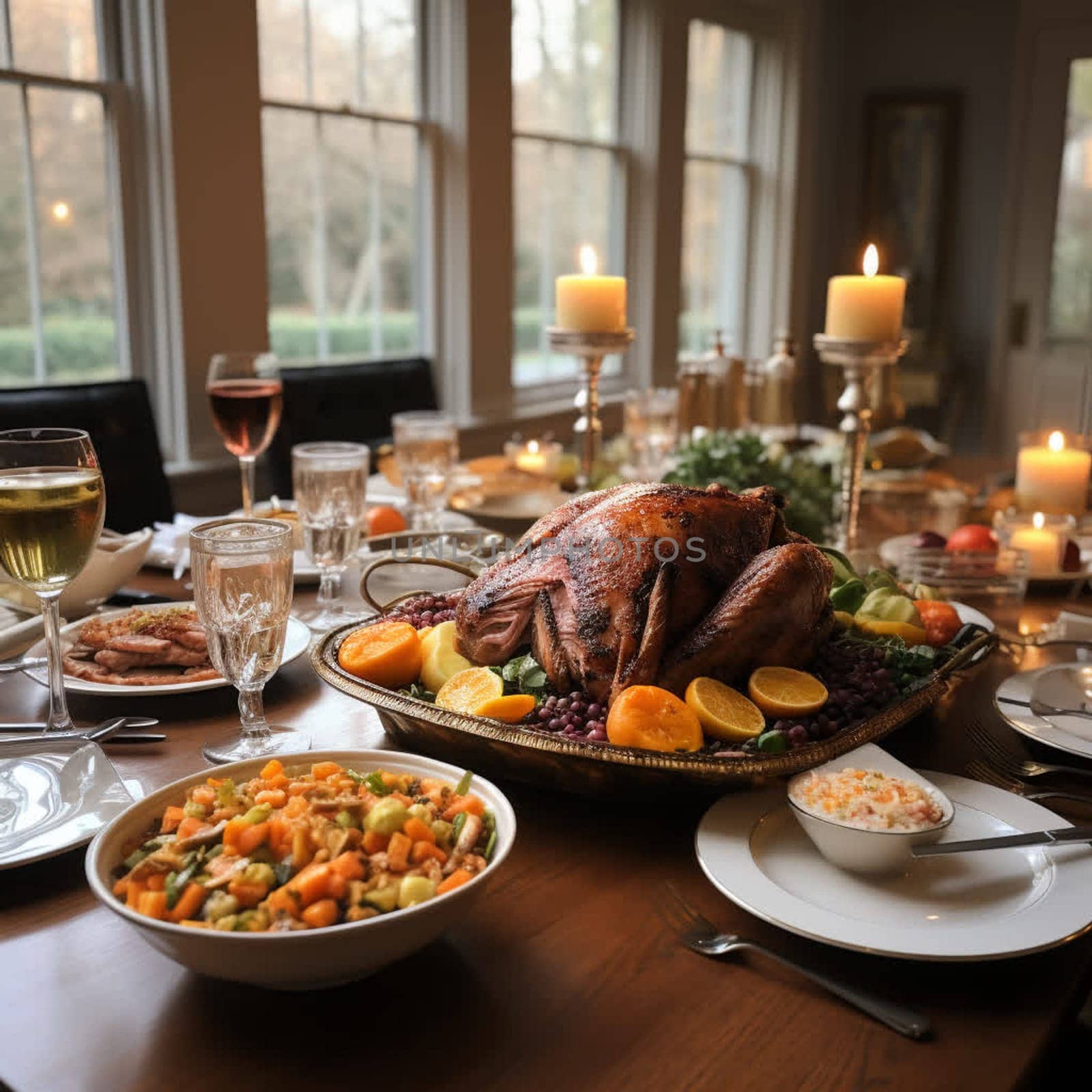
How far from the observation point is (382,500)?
209 centimetres

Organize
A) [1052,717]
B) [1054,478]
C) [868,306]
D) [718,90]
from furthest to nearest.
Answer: [718,90]
[1054,478]
[868,306]
[1052,717]

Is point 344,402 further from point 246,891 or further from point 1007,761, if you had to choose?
point 246,891

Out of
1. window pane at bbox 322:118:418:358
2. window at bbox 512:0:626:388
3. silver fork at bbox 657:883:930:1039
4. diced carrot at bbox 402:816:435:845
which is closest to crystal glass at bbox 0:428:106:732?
diced carrot at bbox 402:816:435:845

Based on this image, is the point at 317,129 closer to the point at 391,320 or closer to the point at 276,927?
A: the point at 391,320

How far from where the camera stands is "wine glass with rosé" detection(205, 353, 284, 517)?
6.07 feet

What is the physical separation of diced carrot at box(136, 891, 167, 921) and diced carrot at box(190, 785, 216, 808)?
11cm

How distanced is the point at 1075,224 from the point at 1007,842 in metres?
5.79

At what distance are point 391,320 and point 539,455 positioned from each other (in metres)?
1.93

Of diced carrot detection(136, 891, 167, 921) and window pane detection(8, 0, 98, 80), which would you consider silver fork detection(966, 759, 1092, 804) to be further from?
window pane detection(8, 0, 98, 80)

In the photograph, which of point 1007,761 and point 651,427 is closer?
point 1007,761

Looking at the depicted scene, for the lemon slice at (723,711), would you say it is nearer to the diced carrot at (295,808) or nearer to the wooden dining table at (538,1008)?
the wooden dining table at (538,1008)

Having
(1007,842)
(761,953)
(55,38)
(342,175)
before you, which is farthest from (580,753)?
(342,175)

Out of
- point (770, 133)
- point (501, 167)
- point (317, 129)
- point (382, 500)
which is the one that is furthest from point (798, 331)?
point (382, 500)

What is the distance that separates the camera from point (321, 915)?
2.14 feet
